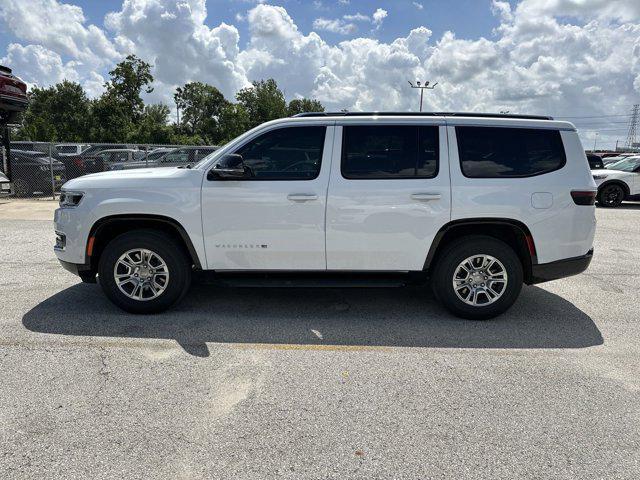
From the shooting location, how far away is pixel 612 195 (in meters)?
14.5

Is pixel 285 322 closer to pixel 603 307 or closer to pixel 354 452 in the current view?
pixel 354 452

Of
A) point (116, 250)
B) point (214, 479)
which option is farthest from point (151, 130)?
point (214, 479)

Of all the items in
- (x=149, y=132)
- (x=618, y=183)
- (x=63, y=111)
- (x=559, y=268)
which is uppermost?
(x=63, y=111)

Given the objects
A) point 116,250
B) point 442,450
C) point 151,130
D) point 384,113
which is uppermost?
point 151,130

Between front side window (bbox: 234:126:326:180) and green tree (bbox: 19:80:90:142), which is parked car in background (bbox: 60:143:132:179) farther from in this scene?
green tree (bbox: 19:80:90:142)

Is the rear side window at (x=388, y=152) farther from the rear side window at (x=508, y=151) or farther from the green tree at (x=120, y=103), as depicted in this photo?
the green tree at (x=120, y=103)

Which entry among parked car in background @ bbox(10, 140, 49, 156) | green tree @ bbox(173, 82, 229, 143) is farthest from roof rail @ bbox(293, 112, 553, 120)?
green tree @ bbox(173, 82, 229, 143)

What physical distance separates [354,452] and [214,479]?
76 centimetres

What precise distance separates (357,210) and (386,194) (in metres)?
0.30

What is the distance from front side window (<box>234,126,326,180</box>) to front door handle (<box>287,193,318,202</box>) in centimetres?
18

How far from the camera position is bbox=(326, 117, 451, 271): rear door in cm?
430

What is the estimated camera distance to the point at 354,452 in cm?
259

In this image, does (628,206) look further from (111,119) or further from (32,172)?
(111,119)

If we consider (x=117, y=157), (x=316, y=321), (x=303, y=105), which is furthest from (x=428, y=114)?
(x=303, y=105)
